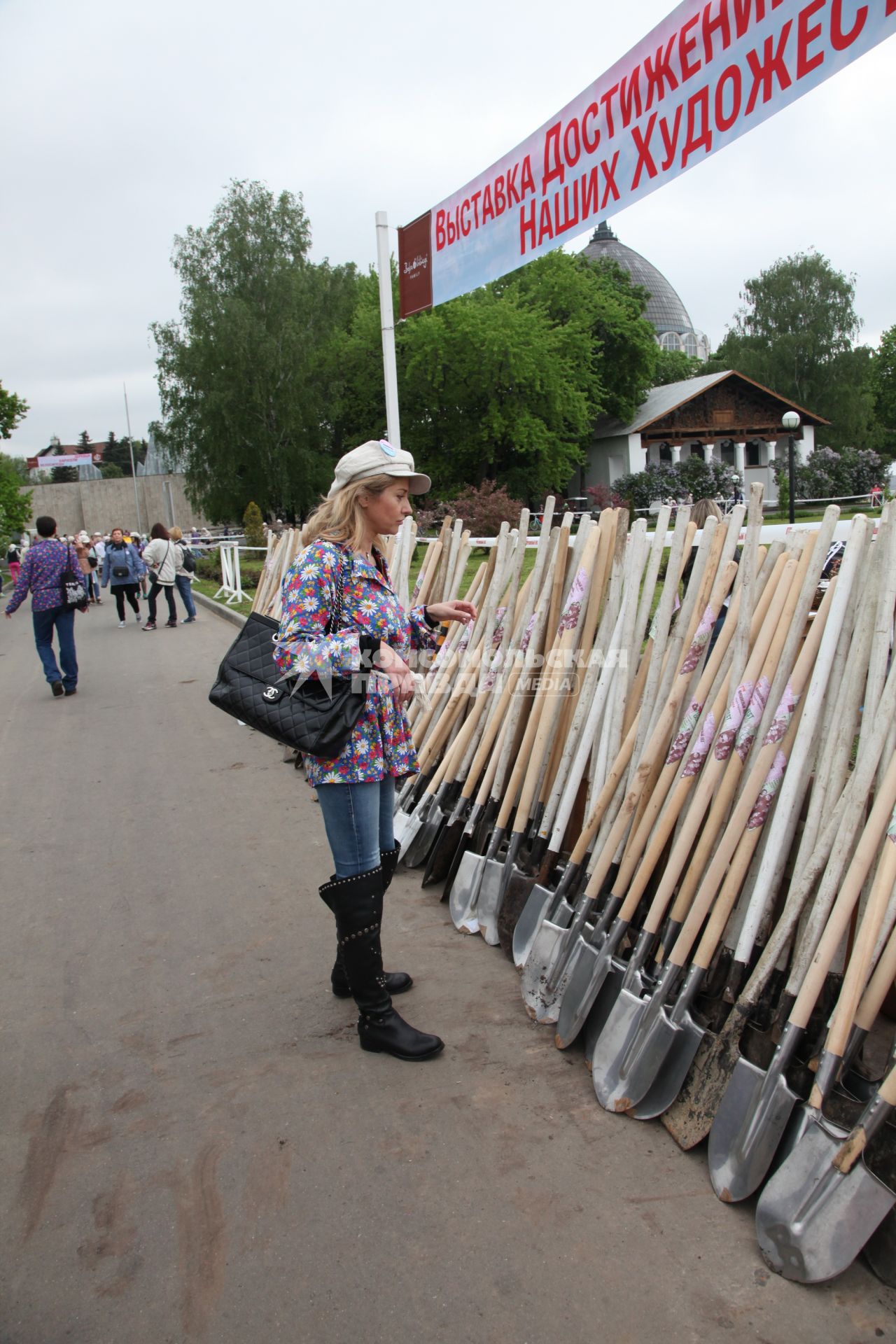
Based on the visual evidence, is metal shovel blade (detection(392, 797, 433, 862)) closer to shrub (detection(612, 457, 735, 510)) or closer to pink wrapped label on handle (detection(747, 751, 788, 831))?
pink wrapped label on handle (detection(747, 751, 788, 831))

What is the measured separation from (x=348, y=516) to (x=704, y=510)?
197cm

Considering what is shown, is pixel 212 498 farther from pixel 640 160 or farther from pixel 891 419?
pixel 891 419

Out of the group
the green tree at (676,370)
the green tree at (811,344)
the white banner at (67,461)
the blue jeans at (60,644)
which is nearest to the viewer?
the blue jeans at (60,644)

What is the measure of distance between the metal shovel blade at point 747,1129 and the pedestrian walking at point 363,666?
0.93m

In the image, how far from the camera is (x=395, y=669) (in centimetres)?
274

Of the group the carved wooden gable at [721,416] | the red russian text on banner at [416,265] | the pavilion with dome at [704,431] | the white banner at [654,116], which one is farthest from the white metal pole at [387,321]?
the carved wooden gable at [721,416]

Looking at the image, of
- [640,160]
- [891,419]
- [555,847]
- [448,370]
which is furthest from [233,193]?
[891,419]

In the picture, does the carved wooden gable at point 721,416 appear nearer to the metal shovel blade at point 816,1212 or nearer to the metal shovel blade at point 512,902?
the metal shovel blade at point 512,902

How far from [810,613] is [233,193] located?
41.4 meters

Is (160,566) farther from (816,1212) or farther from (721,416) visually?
(721,416)

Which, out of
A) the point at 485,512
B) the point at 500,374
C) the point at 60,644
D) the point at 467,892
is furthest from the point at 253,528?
the point at 467,892

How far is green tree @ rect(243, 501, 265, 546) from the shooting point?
29447 mm

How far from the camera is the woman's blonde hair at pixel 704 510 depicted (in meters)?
3.37

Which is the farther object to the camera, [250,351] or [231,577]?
[250,351]
